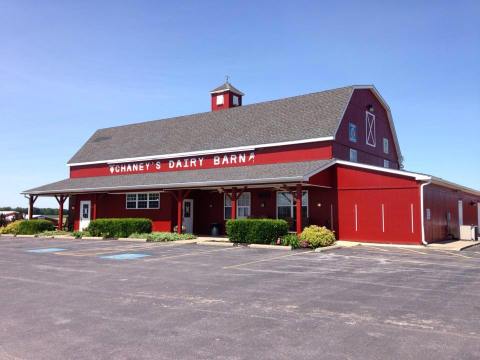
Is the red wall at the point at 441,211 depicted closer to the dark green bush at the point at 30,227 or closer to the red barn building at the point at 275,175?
the red barn building at the point at 275,175

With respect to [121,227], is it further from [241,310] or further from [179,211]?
[241,310]

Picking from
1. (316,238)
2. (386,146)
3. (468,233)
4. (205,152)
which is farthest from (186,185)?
(468,233)

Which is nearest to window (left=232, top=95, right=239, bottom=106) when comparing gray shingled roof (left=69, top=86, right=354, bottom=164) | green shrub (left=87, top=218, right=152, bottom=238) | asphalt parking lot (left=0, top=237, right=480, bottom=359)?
gray shingled roof (left=69, top=86, right=354, bottom=164)

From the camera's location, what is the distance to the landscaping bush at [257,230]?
20062 millimetres

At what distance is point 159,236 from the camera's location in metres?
23.5

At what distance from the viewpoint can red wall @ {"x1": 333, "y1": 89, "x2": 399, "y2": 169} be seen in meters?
24.8

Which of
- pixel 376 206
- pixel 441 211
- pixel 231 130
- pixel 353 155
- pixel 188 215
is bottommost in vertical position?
pixel 188 215

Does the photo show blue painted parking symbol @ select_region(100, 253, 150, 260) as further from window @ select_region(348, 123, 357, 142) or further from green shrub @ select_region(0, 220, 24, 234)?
green shrub @ select_region(0, 220, 24, 234)

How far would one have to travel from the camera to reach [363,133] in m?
27.6

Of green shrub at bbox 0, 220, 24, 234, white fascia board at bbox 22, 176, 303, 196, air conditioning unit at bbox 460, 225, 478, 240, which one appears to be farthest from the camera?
green shrub at bbox 0, 220, 24, 234

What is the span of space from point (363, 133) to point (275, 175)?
9.25m

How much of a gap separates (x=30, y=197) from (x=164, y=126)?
12.1m

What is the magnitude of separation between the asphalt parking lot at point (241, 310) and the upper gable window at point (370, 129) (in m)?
15.2

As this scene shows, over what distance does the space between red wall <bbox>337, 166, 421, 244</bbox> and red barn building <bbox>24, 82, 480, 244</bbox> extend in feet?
0.16
